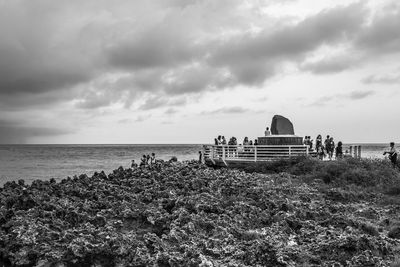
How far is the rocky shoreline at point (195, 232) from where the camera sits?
8.16m

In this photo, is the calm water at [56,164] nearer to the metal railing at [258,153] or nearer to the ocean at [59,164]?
the ocean at [59,164]

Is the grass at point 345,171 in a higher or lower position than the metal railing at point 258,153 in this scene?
lower

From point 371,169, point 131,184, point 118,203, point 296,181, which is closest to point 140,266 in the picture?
point 118,203

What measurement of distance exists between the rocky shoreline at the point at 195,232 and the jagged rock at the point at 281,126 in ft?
69.7

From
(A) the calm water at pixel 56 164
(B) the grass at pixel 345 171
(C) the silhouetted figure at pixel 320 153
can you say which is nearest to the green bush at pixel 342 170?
(B) the grass at pixel 345 171

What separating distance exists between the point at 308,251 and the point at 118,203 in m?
5.98

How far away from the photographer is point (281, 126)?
36281 millimetres

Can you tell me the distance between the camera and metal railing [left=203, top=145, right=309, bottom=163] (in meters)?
29.2

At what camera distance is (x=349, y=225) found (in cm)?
1037

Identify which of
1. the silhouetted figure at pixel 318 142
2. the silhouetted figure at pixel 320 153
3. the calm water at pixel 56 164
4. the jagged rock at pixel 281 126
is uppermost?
the jagged rock at pixel 281 126

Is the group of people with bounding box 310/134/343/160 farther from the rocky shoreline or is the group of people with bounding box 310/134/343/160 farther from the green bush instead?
the rocky shoreline

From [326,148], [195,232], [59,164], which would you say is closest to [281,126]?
[326,148]

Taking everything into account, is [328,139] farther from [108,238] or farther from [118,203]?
[108,238]

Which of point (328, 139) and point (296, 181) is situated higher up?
point (328, 139)
